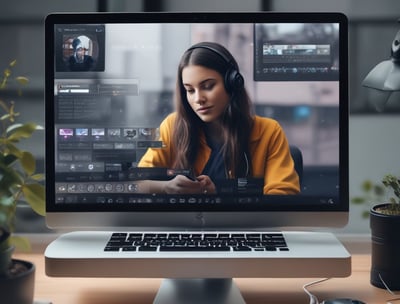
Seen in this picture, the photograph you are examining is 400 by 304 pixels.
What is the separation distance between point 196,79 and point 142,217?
0.99 feet

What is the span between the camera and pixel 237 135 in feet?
4.23

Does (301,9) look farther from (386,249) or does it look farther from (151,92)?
(386,249)

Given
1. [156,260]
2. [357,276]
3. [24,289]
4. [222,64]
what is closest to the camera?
[24,289]

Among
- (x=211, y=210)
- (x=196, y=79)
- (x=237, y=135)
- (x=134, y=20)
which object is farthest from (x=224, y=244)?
(x=134, y=20)

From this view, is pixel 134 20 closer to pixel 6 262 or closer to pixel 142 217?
pixel 142 217

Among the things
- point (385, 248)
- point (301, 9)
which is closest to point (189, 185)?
point (385, 248)

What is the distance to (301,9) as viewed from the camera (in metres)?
1.67

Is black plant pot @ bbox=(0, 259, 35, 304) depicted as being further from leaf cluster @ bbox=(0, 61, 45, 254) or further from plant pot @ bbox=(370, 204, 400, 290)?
plant pot @ bbox=(370, 204, 400, 290)

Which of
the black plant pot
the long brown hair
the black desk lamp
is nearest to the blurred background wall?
the black desk lamp

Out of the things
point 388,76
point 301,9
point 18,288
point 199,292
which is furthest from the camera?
point 301,9

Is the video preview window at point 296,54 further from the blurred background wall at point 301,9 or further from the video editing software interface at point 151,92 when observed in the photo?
the blurred background wall at point 301,9

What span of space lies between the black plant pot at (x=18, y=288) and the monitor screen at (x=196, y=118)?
248mm

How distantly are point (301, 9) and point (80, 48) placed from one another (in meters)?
0.66

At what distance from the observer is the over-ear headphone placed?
1.28m
